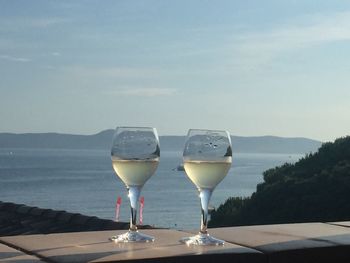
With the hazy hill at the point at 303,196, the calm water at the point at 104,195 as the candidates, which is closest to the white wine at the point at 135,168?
the hazy hill at the point at 303,196

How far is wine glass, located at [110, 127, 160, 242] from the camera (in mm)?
2096

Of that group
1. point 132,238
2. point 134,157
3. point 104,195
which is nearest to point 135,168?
point 134,157

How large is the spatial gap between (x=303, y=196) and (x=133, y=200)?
29030 millimetres

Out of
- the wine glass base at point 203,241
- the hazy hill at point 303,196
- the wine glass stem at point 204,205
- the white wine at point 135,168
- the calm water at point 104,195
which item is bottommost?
the wine glass base at point 203,241

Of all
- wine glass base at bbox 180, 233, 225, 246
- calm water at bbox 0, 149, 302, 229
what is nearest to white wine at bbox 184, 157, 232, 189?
wine glass base at bbox 180, 233, 225, 246

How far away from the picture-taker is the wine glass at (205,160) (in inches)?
82.4

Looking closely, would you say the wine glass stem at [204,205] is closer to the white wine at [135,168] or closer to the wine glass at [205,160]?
the wine glass at [205,160]

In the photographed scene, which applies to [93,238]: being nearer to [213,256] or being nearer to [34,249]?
[34,249]

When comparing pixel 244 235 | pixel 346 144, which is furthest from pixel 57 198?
pixel 244 235

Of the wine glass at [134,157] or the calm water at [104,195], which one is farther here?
the calm water at [104,195]

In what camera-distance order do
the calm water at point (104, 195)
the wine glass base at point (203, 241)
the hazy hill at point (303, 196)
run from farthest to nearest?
1. the calm water at point (104, 195)
2. the hazy hill at point (303, 196)
3. the wine glass base at point (203, 241)

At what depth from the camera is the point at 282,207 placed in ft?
100

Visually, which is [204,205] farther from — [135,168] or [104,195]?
[104,195]

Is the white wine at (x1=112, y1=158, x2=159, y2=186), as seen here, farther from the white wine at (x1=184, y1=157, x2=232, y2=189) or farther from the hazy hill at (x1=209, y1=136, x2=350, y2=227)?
the hazy hill at (x1=209, y1=136, x2=350, y2=227)
